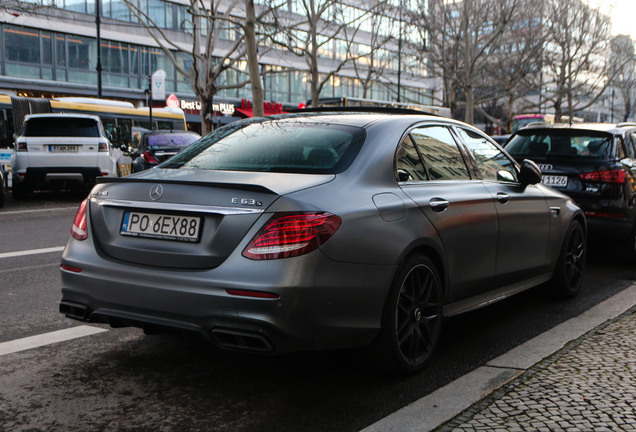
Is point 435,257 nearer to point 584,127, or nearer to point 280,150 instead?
point 280,150

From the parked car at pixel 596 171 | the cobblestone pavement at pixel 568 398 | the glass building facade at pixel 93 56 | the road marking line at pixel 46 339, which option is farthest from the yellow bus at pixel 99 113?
the cobblestone pavement at pixel 568 398

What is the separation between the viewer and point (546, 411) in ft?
11.4

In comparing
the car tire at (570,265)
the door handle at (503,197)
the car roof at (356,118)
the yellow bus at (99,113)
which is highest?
the yellow bus at (99,113)

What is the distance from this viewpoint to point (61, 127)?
16.2 metres

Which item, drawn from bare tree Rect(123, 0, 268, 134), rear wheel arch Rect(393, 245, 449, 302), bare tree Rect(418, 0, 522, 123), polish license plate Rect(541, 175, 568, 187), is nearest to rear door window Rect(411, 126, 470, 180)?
rear wheel arch Rect(393, 245, 449, 302)

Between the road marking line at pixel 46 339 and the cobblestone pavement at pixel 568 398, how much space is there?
8.81 feet

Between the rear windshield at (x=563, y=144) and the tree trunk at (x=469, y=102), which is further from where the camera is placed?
the tree trunk at (x=469, y=102)

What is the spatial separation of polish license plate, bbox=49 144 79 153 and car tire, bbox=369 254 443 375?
526 inches

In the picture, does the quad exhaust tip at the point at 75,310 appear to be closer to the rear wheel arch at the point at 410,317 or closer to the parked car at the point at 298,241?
the parked car at the point at 298,241

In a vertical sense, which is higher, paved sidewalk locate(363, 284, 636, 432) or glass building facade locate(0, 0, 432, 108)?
glass building facade locate(0, 0, 432, 108)

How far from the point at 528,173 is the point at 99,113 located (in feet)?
85.2

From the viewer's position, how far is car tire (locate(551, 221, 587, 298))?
627cm

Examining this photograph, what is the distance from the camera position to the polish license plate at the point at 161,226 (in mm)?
3666

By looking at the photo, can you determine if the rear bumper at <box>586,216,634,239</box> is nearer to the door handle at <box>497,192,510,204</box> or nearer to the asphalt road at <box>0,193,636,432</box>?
the asphalt road at <box>0,193,636,432</box>
